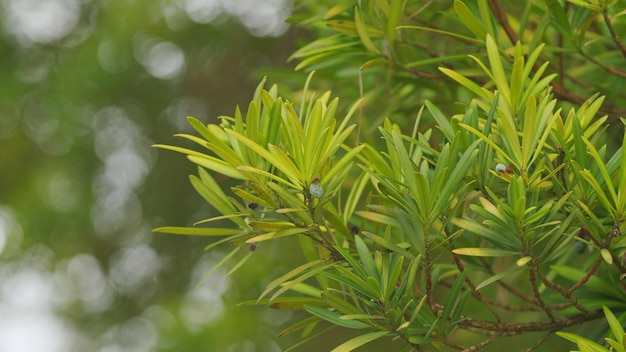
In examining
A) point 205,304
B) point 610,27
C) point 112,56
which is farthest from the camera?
point 112,56

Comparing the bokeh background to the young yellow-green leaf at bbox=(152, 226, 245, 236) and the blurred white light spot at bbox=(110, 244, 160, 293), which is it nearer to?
the blurred white light spot at bbox=(110, 244, 160, 293)

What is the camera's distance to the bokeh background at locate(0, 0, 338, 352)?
5.23 ft

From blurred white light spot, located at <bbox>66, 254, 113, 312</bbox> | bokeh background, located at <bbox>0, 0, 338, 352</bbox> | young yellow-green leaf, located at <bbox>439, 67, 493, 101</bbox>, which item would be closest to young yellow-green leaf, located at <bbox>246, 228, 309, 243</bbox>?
young yellow-green leaf, located at <bbox>439, 67, 493, 101</bbox>

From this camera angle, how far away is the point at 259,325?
1392 mm

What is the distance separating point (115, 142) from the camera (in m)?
1.65

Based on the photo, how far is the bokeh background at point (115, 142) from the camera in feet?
5.23

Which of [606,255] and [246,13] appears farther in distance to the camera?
[246,13]

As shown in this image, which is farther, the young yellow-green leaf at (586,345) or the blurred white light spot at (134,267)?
the blurred white light spot at (134,267)

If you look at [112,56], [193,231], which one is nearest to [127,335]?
[112,56]

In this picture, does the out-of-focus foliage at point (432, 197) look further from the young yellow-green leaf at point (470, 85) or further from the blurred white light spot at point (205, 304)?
the blurred white light spot at point (205, 304)

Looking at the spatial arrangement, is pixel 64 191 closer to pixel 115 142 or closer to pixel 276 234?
pixel 115 142

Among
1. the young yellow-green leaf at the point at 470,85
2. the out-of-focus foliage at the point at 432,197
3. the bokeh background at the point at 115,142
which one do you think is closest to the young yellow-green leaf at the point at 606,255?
the out-of-focus foliage at the point at 432,197

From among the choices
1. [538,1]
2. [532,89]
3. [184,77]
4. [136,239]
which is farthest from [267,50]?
[532,89]

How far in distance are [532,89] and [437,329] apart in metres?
0.15
